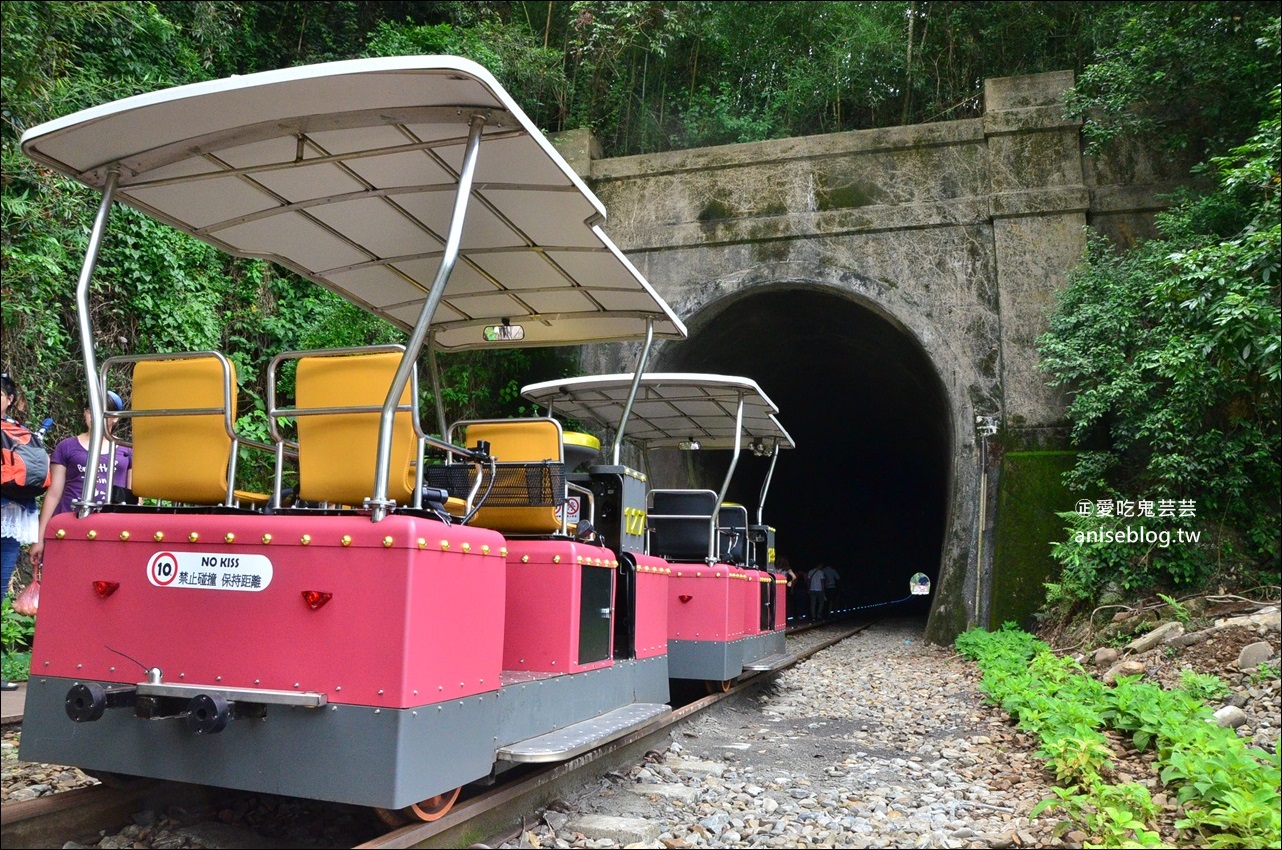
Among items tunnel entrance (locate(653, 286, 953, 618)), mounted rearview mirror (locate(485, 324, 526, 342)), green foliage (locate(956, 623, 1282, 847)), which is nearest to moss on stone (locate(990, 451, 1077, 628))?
tunnel entrance (locate(653, 286, 953, 618))

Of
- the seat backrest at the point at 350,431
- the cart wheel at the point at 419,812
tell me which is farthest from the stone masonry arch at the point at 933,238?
the cart wheel at the point at 419,812

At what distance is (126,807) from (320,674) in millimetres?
1165

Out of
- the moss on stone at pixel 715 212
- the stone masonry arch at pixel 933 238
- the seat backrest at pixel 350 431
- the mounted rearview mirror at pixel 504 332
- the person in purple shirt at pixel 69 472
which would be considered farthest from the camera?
the moss on stone at pixel 715 212

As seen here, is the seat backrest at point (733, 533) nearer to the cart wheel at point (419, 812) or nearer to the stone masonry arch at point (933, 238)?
the stone masonry arch at point (933, 238)

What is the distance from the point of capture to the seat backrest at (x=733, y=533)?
373 inches

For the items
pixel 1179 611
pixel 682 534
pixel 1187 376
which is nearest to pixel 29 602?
pixel 682 534

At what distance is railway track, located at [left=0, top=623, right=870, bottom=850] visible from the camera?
129 inches

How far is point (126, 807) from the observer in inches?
145

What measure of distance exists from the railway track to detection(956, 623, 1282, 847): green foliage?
7.19 feet

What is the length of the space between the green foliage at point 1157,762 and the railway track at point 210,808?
2192 millimetres

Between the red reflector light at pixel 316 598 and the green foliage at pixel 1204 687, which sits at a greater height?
the red reflector light at pixel 316 598

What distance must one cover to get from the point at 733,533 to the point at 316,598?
6.72m

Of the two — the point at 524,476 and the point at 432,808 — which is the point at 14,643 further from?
the point at 432,808

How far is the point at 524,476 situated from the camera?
457cm
